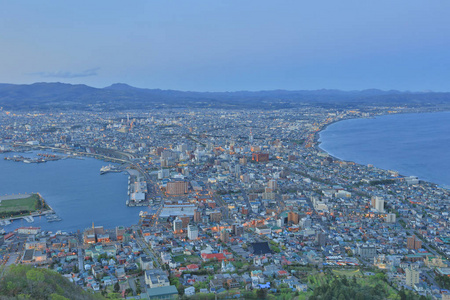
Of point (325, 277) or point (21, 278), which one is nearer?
point (21, 278)

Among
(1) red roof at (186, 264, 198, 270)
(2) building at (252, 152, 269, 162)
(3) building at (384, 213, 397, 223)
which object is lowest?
(1) red roof at (186, 264, 198, 270)

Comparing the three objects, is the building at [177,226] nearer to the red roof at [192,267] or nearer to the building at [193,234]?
the building at [193,234]

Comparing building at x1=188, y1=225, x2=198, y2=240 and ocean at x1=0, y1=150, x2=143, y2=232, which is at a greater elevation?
building at x1=188, y1=225, x2=198, y2=240

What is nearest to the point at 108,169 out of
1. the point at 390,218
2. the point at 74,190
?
the point at 74,190

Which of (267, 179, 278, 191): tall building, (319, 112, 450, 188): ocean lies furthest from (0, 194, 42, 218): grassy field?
(319, 112, 450, 188): ocean

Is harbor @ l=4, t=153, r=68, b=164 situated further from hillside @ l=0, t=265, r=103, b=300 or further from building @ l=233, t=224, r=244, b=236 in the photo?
hillside @ l=0, t=265, r=103, b=300

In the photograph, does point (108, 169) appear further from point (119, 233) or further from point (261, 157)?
point (119, 233)

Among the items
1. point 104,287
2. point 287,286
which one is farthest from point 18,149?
point 287,286

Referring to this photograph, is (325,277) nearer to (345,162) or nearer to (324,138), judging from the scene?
(345,162)
